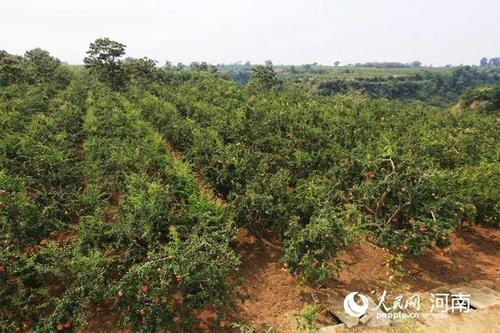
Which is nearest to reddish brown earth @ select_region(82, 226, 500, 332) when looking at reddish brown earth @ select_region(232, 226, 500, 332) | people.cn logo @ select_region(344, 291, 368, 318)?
reddish brown earth @ select_region(232, 226, 500, 332)

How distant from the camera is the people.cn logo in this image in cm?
855

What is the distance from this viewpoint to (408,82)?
321ft

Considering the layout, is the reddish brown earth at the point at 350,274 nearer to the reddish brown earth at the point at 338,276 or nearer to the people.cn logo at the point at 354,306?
the reddish brown earth at the point at 338,276

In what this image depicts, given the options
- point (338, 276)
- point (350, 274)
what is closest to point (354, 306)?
point (338, 276)

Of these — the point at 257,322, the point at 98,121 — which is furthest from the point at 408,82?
the point at 257,322

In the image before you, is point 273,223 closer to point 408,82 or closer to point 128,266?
point 128,266

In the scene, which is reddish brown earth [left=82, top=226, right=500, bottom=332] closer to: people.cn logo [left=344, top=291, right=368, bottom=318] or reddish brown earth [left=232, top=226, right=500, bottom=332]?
reddish brown earth [left=232, top=226, right=500, bottom=332]

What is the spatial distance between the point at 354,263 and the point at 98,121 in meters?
14.2

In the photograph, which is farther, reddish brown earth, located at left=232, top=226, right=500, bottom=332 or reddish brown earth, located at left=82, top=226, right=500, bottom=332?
reddish brown earth, located at left=232, top=226, right=500, bottom=332

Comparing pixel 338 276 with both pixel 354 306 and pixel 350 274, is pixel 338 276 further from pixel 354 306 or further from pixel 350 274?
pixel 350 274

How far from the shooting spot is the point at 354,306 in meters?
8.74

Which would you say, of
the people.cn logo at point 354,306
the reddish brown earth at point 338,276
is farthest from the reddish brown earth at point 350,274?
the people.cn logo at point 354,306

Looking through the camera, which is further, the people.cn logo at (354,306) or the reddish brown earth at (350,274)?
the reddish brown earth at (350,274)

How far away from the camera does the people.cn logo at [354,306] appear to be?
28.1 ft
